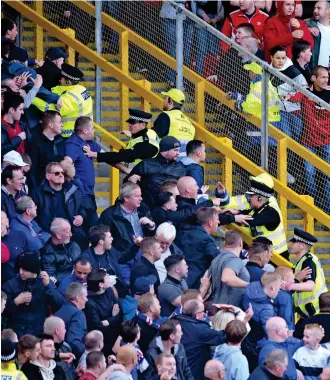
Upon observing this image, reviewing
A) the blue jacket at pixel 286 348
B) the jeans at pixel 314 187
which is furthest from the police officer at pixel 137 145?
the blue jacket at pixel 286 348

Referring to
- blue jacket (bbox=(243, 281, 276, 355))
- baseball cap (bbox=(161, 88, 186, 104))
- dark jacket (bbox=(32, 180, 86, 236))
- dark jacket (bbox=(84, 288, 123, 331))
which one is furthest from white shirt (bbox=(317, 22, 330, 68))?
dark jacket (bbox=(84, 288, 123, 331))

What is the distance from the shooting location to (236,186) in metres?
21.9

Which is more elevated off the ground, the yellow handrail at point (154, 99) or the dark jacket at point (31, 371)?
the dark jacket at point (31, 371)

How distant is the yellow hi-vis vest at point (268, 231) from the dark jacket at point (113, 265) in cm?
190

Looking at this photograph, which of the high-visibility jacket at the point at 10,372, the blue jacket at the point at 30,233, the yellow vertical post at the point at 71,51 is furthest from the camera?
the yellow vertical post at the point at 71,51

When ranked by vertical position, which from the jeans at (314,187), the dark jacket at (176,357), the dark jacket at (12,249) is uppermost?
the dark jacket at (12,249)

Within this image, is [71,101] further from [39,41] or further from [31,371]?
[31,371]

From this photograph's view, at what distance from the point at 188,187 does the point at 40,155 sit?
153cm

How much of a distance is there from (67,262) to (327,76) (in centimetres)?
542

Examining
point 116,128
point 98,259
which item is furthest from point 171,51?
point 98,259

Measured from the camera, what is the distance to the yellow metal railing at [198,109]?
21734mm

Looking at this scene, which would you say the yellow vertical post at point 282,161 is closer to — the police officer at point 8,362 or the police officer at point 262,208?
the police officer at point 262,208

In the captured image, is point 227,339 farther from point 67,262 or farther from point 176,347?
point 67,262

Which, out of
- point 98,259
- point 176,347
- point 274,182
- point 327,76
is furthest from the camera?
point 327,76
